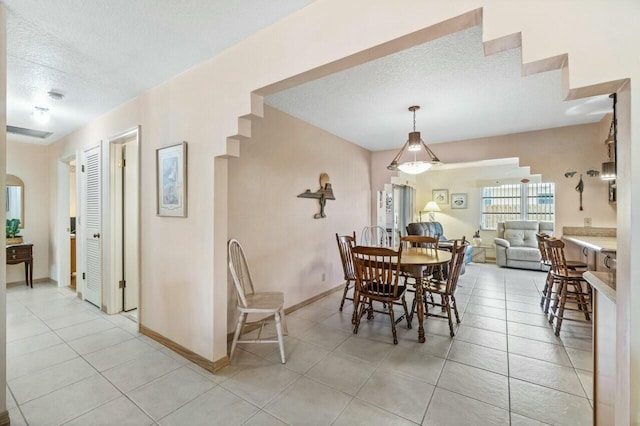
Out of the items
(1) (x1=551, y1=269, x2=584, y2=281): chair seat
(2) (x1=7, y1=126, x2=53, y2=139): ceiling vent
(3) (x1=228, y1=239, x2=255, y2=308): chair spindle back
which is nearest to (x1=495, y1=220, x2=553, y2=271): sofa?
(1) (x1=551, y1=269, x2=584, y2=281): chair seat

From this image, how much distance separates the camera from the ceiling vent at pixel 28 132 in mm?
3744

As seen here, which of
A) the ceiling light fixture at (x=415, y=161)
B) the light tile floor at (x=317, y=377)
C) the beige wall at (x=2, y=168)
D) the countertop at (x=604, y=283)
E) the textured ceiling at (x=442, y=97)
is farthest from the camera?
the ceiling light fixture at (x=415, y=161)

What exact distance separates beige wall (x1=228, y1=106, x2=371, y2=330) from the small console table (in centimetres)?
411

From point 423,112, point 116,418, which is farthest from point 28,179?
point 423,112

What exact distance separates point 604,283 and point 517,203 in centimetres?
688

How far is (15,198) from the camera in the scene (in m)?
4.39

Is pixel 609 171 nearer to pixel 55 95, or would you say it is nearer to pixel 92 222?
pixel 55 95

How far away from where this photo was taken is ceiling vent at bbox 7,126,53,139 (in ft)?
12.3

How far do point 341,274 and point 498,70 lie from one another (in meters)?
3.32

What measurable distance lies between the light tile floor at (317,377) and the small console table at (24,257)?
164 cm

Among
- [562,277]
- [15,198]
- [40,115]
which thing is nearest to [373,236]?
[562,277]

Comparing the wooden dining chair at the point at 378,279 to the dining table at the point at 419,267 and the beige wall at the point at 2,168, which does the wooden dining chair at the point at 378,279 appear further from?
the beige wall at the point at 2,168

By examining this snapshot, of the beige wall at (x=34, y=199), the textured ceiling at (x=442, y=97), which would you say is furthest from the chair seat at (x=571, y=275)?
the beige wall at (x=34, y=199)

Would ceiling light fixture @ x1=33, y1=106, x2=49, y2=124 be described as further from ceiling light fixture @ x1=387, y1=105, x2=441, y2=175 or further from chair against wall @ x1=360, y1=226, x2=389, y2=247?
chair against wall @ x1=360, y1=226, x2=389, y2=247
